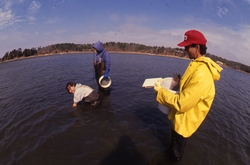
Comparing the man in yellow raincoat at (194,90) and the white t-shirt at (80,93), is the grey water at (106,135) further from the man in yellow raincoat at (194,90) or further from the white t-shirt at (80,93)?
the man in yellow raincoat at (194,90)

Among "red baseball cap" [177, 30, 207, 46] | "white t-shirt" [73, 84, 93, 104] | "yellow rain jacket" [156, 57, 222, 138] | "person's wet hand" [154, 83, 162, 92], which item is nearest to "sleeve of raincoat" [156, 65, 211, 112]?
"yellow rain jacket" [156, 57, 222, 138]

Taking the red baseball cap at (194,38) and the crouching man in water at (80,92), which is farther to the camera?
the crouching man in water at (80,92)

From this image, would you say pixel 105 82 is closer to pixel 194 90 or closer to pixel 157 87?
pixel 157 87

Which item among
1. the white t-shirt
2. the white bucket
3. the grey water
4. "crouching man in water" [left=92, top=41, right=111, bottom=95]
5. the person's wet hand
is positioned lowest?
the grey water

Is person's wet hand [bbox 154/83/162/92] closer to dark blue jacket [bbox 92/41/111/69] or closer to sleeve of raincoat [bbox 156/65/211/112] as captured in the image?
sleeve of raincoat [bbox 156/65/211/112]

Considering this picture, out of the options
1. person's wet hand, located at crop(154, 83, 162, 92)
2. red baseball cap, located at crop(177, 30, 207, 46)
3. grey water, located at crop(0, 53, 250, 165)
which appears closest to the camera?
red baseball cap, located at crop(177, 30, 207, 46)

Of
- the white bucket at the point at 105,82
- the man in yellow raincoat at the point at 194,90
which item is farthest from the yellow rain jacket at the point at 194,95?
the white bucket at the point at 105,82

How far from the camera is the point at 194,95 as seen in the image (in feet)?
5.63

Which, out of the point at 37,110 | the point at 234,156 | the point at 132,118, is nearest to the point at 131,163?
the point at 132,118

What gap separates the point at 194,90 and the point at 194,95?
0.26 feet

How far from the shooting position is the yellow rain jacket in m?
1.73

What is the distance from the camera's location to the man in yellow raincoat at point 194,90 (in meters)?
1.74

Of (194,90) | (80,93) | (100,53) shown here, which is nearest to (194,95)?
(194,90)

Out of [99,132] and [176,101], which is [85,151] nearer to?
[99,132]
